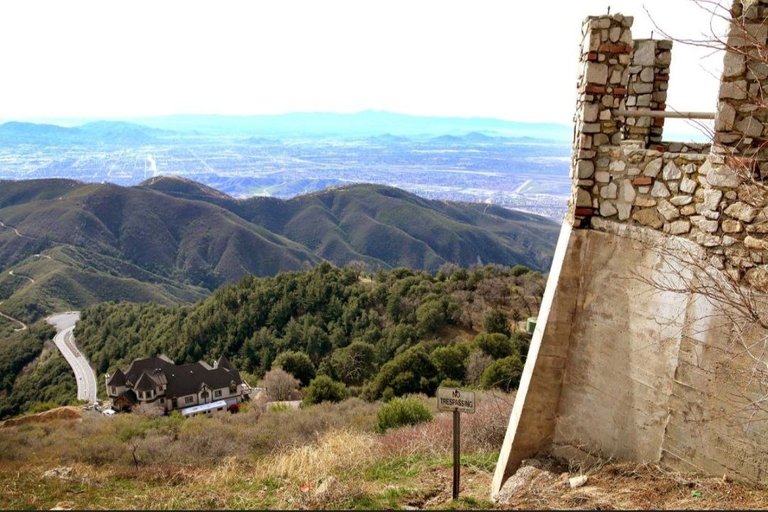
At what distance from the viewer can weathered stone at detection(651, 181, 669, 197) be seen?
4730 millimetres

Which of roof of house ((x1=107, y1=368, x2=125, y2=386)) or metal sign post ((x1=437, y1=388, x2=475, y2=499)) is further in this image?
roof of house ((x1=107, y1=368, x2=125, y2=386))

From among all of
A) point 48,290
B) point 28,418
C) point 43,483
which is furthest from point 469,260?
point 43,483

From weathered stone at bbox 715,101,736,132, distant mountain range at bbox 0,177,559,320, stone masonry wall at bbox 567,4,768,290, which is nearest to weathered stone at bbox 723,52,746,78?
stone masonry wall at bbox 567,4,768,290

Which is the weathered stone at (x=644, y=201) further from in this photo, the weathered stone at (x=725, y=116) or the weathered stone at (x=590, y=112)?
the weathered stone at (x=590, y=112)

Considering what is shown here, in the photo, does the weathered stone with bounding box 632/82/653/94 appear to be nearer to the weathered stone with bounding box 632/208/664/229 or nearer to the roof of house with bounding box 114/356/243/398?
the weathered stone with bounding box 632/208/664/229

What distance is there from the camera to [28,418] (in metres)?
22.8

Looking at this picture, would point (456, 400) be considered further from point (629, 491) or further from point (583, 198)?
point (583, 198)

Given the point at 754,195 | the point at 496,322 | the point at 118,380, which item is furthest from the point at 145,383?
the point at 754,195

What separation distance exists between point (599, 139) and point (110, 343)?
56.4 metres

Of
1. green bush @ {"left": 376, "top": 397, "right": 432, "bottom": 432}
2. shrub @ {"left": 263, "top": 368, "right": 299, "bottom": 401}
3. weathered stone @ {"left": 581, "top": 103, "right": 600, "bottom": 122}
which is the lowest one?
shrub @ {"left": 263, "top": 368, "right": 299, "bottom": 401}

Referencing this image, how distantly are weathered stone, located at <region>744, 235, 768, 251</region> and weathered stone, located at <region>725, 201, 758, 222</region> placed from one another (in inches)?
5.9

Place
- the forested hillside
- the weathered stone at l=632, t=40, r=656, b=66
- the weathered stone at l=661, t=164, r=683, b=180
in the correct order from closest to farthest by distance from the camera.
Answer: the weathered stone at l=661, t=164, r=683, b=180, the weathered stone at l=632, t=40, r=656, b=66, the forested hillside

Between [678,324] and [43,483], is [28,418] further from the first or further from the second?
[678,324]

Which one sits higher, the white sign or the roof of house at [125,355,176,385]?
the white sign
